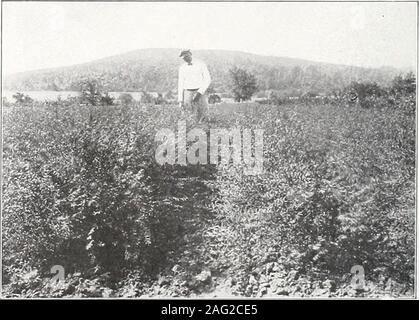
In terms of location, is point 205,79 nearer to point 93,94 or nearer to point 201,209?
point 93,94

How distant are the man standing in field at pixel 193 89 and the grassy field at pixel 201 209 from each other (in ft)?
0.67

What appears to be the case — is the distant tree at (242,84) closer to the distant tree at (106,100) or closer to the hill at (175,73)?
the hill at (175,73)

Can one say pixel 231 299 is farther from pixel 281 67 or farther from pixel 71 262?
pixel 281 67

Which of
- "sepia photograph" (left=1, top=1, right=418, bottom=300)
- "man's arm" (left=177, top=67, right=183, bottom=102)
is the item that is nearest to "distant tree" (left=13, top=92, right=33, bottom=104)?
"sepia photograph" (left=1, top=1, right=418, bottom=300)

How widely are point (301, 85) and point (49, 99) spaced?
3303mm

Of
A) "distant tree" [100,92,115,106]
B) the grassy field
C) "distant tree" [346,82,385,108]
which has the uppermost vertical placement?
"distant tree" [346,82,385,108]

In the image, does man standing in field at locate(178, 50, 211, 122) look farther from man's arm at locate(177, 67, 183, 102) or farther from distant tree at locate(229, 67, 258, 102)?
distant tree at locate(229, 67, 258, 102)

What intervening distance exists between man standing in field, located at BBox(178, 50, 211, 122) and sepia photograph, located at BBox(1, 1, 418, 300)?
18 millimetres

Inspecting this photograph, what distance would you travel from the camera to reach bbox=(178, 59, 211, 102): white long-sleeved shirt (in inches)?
188

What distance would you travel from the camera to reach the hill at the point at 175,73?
472 centimetres

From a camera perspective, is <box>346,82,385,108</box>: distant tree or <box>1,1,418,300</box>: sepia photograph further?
<box>346,82,385,108</box>: distant tree

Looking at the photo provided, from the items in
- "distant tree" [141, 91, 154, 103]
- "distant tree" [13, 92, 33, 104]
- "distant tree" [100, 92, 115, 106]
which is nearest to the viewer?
"distant tree" [13, 92, 33, 104]

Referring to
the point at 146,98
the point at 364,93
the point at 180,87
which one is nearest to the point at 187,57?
the point at 180,87
